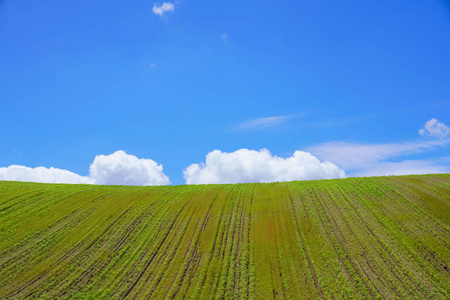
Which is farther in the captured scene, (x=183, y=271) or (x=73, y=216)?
(x=73, y=216)

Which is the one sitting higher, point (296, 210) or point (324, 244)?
point (296, 210)

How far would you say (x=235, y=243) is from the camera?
29.6 m

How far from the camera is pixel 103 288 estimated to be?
24328 mm

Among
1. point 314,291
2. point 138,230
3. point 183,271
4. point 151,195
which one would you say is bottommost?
point 314,291

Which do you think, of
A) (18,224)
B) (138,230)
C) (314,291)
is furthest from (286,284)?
(18,224)

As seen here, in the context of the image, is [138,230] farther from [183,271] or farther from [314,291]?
[314,291]

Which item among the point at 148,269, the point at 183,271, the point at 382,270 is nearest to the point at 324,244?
the point at 382,270

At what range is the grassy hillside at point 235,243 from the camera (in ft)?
77.7

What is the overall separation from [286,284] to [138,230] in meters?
19.4

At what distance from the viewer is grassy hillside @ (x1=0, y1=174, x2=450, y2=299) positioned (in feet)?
77.7

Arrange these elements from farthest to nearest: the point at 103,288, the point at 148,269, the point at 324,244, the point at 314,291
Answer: the point at 324,244
the point at 148,269
the point at 103,288
the point at 314,291

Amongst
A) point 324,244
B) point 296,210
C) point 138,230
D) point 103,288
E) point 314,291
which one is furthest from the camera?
point 296,210

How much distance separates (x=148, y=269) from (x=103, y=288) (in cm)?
419

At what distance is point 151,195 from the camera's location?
149ft
